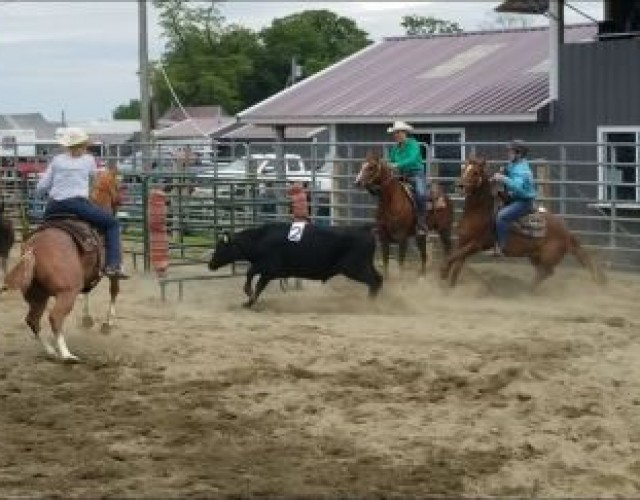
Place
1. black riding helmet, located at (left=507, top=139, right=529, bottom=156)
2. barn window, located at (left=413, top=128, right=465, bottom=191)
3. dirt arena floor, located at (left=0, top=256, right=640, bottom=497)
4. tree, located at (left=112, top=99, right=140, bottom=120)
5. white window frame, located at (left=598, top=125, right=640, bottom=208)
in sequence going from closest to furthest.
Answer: dirt arena floor, located at (left=0, top=256, right=640, bottom=497) < black riding helmet, located at (left=507, top=139, right=529, bottom=156) < white window frame, located at (left=598, top=125, right=640, bottom=208) < barn window, located at (left=413, top=128, right=465, bottom=191) < tree, located at (left=112, top=99, right=140, bottom=120)

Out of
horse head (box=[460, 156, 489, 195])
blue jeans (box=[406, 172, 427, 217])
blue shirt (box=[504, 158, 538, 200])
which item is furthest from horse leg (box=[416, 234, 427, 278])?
blue shirt (box=[504, 158, 538, 200])

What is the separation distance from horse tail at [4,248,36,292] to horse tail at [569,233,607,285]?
7017mm

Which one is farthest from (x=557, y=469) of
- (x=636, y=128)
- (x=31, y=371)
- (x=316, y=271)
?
(x=636, y=128)

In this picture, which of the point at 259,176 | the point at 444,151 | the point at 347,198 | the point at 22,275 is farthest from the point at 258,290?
the point at 444,151

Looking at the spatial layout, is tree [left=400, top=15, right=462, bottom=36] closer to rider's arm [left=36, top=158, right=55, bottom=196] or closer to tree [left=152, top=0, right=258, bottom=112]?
tree [left=152, top=0, right=258, bottom=112]

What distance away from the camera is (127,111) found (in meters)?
114

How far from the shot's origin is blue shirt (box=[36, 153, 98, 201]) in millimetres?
10078

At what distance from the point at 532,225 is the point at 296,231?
2956mm

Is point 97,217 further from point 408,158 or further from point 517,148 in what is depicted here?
point 408,158

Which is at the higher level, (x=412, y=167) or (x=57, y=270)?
(x=412, y=167)

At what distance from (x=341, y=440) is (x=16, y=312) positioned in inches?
241

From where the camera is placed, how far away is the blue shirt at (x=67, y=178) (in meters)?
10.1

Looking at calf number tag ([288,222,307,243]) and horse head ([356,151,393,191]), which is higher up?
horse head ([356,151,393,191])

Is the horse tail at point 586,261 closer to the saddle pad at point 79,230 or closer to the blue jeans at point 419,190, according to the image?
the blue jeans at point 419,190
